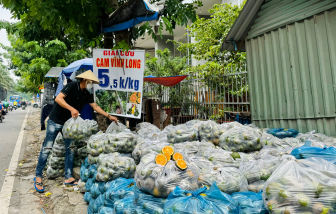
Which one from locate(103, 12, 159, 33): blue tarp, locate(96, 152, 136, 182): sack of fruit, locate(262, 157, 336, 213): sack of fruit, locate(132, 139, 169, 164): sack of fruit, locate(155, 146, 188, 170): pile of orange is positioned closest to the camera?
locate(262, 157, 336, 213): sack of fruit

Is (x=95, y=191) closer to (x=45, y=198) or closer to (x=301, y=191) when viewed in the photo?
(x=45, y=198)

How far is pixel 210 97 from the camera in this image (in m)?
7.64

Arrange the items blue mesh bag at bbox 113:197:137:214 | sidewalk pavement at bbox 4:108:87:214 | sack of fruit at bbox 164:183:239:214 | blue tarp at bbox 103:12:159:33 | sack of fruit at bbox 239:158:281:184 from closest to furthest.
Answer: sack of fruit at bbox 164:183:239:214
blue mesh bag at bbox 113:197:137:214
sack of fruit at bbox 239:158:281:184
sidewalk pavement at bbox 4:108:87:214
blue tarp at bbox 103:12:159:33

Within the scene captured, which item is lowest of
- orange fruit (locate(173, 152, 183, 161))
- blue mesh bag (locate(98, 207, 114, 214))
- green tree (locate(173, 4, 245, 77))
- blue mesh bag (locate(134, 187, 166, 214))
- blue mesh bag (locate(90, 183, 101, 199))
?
blue mesh bag (locate(98, 207, 114, 214))

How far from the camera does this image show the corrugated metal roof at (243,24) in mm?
5048

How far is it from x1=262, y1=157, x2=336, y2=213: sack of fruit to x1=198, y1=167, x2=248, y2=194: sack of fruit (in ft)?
1.70

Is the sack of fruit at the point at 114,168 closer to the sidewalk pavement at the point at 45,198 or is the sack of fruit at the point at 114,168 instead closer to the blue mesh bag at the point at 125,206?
the blue mesh bag at the point at 125,206

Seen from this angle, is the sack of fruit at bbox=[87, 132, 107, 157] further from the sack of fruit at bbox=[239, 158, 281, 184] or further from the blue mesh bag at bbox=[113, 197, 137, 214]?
the sack of fruit at bbox=[239, 158, 281, 184]

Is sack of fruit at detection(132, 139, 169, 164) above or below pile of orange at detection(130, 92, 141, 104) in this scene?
below

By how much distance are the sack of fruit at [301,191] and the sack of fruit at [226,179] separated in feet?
1.70

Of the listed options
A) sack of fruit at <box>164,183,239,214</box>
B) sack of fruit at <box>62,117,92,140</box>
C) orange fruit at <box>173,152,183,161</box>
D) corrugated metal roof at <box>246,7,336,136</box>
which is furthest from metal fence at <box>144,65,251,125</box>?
sack of fruit at <box>164,183,239,214</box>

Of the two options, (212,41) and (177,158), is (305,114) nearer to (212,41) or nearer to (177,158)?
(177,158)

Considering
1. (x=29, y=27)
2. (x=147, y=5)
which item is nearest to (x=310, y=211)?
(x=147, y=5)

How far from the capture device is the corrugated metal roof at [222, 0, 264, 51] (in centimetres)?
505
